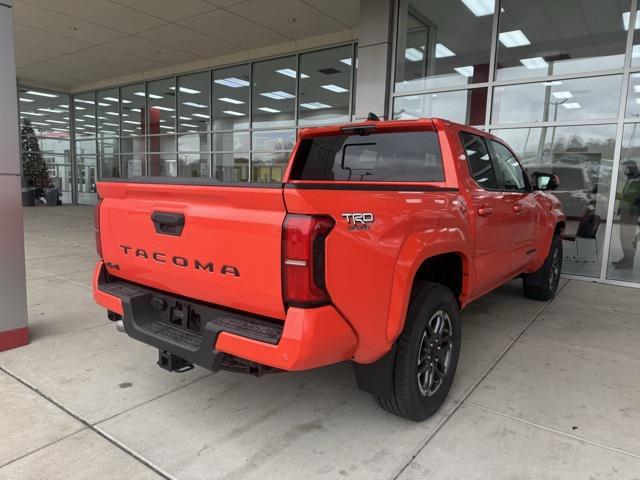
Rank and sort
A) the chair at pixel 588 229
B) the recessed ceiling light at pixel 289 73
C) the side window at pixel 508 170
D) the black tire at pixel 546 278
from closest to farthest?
1. the side window at pixel 508 170
2. the black tire at pixel 546 278
3. the chair at pixel 588 229
4. the recessed ceiling light at pixel 289 73

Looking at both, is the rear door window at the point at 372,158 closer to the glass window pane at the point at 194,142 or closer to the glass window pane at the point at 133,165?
the glass window pane at the point at 194,142

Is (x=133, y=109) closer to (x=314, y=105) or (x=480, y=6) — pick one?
(x=314, y=105)

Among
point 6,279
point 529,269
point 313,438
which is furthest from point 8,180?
point 529,269

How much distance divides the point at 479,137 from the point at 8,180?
3.88m

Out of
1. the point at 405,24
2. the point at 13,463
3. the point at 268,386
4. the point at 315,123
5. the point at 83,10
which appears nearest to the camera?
the point at 13,463

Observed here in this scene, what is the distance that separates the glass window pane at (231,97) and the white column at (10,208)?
10249 millimetres

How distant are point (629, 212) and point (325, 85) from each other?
25.8 feet

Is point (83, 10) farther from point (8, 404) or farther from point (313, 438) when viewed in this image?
point (313, 438)

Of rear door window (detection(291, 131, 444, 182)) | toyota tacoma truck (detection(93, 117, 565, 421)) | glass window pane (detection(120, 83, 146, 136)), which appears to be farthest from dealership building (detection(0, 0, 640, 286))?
rear door window (detection(291, 131, 444, 182))

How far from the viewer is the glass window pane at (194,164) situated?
15047 millimetres

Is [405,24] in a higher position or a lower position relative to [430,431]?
higher

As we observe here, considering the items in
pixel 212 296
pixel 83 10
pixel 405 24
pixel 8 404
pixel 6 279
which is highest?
pixel 83 10

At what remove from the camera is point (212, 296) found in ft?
7.72

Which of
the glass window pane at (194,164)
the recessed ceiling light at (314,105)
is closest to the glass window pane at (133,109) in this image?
the glass window pane at (194,164)
